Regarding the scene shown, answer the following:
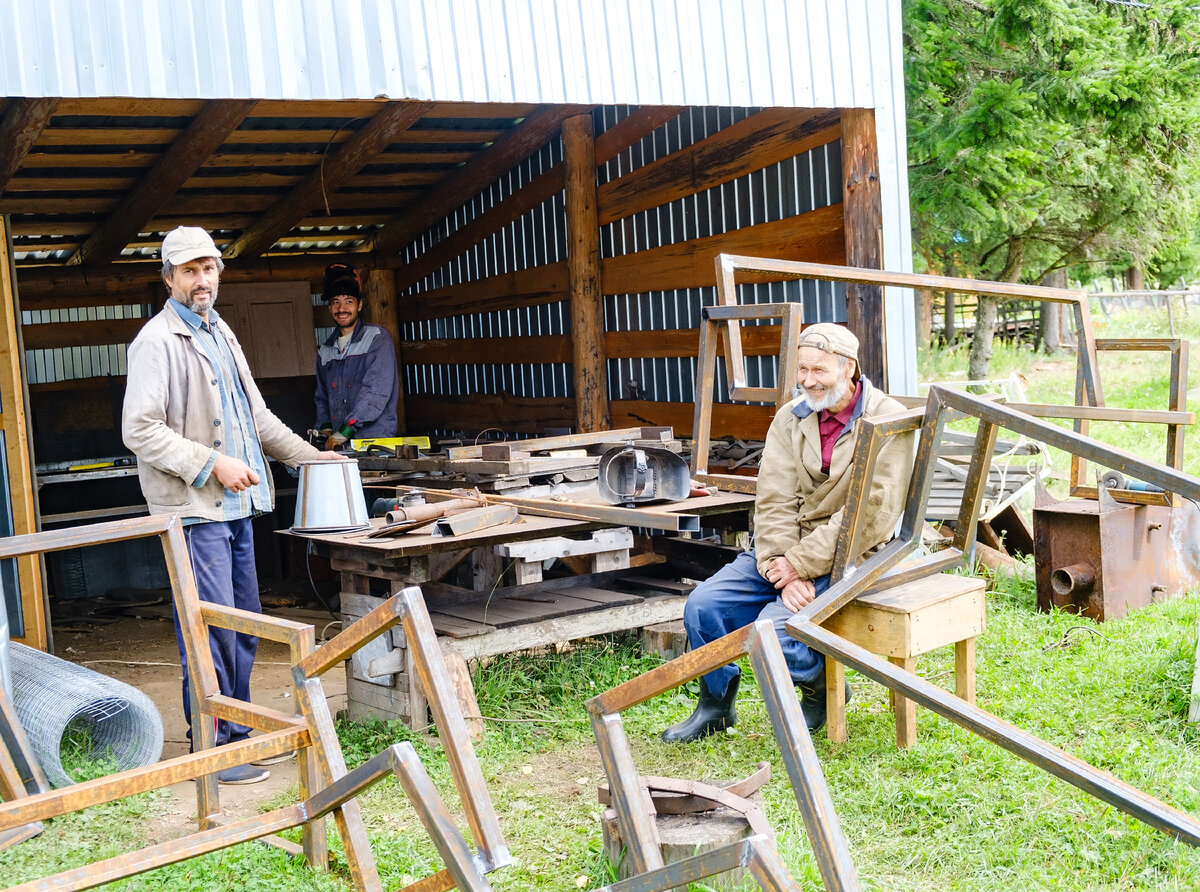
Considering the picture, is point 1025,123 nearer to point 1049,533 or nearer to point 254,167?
point 1049,533

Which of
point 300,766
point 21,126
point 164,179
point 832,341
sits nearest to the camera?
point 300,766

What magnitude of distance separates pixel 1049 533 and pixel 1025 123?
4209mm

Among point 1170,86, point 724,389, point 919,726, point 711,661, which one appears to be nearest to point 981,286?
point 919,726

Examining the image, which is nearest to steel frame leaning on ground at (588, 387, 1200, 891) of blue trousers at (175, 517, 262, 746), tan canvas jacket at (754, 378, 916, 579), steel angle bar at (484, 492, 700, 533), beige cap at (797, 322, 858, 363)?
tan canvas jacket at (754, 378, 916, 579)

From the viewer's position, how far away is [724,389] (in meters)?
7.69

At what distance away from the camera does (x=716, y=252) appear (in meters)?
7.50

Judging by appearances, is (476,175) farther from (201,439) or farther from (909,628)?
(909,628)

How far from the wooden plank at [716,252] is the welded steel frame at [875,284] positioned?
1.40 meters

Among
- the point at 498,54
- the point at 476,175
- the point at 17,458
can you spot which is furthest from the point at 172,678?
the point at 476,175

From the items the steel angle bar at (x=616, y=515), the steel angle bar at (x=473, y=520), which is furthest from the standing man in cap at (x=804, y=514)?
the steel angle bar at (x=473, y=520)

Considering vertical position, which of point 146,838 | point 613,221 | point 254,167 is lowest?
point 146,838

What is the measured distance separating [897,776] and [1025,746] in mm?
1511

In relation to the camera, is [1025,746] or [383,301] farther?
[383,301]

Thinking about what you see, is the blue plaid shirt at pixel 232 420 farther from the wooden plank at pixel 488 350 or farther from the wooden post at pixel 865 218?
the wooden plank at pixel 488 350
